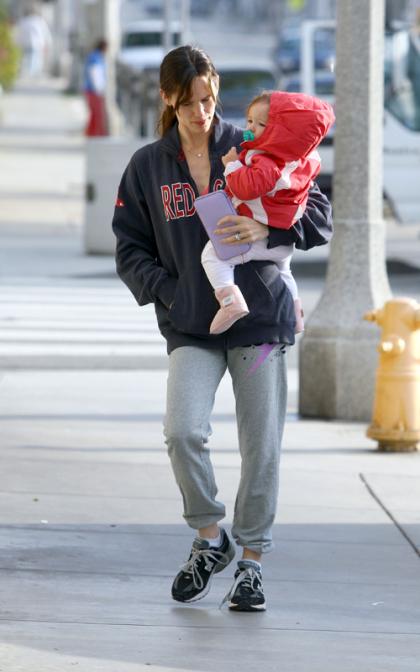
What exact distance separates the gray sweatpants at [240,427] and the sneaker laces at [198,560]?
90 mm

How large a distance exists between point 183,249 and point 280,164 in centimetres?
44

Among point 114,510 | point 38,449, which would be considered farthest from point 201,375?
point 38,449

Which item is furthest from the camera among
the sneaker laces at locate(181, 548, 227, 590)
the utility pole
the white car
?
the white car

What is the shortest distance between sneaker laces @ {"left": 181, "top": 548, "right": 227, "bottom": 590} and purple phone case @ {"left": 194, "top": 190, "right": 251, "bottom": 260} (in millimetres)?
999

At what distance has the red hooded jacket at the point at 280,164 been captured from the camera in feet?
17.2

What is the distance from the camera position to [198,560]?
556cm

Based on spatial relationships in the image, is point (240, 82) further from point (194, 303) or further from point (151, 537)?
point (194, 303)

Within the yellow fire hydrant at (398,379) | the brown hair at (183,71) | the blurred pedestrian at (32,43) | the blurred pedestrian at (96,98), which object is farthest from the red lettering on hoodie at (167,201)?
the blurred pedestrian at (32,43)

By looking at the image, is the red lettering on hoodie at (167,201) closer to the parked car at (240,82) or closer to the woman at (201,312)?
the woman at (201,312)

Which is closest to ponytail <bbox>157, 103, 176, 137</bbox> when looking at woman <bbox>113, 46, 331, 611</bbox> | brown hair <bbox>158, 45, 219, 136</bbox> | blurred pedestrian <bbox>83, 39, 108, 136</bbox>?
woman <bbox>113, 46, 331, 611</bbox>

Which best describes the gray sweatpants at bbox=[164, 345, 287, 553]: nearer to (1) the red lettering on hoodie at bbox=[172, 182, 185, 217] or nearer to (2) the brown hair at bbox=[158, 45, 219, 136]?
(1) the red lettering on hoodie at bbox=[172, 182, 185, 217]

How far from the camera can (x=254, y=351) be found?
545cm

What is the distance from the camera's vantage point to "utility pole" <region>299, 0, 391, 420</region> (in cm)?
904

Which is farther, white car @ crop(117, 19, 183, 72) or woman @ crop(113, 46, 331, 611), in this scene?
white car @ crop(117, 19, 183, 72)
